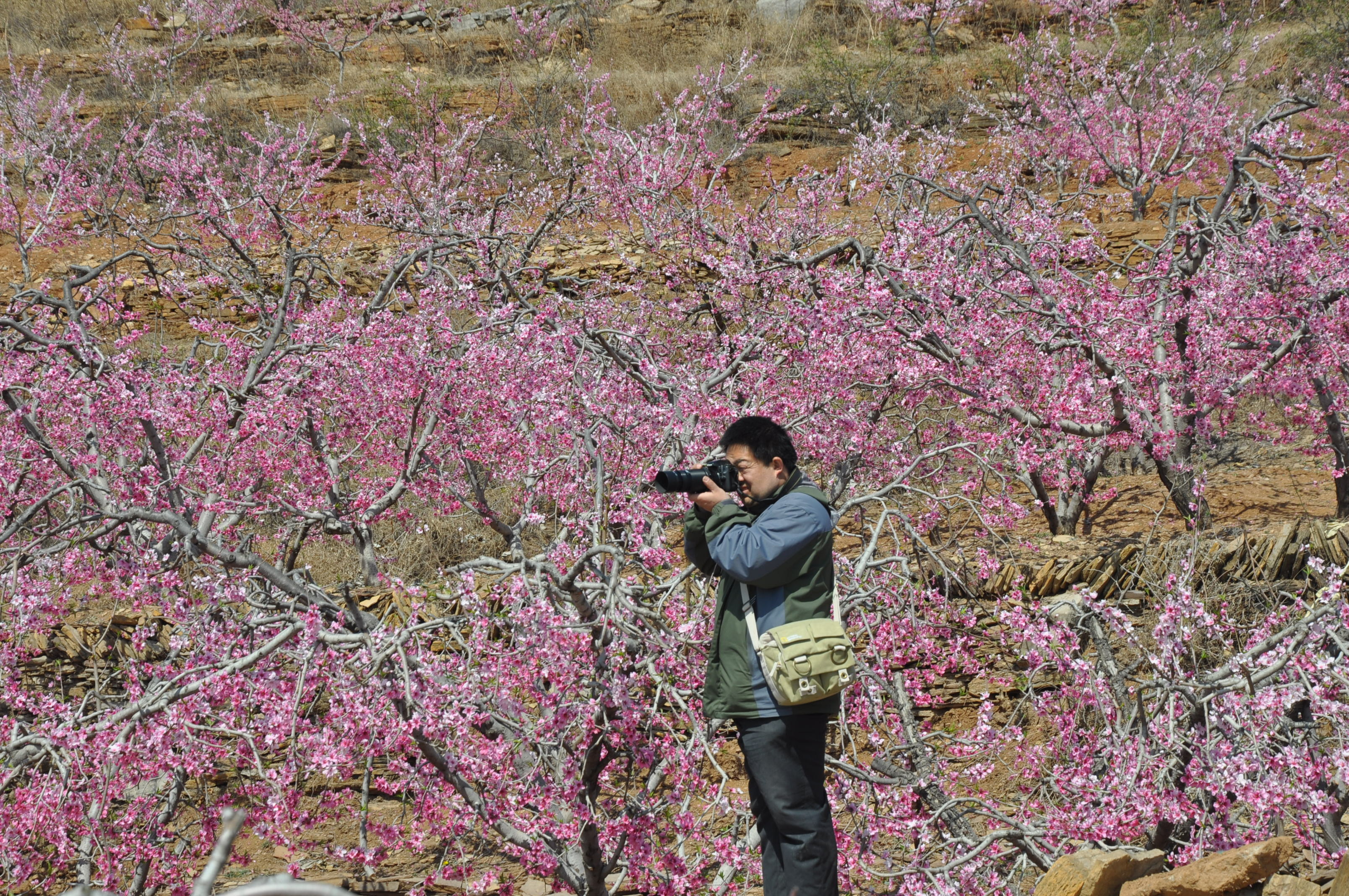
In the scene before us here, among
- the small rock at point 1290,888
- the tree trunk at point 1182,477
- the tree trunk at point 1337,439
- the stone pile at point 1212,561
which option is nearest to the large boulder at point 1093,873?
the small rock at point 1290,888

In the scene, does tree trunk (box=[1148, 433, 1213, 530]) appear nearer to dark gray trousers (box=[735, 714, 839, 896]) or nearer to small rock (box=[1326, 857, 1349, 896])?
small rock (box=[1326, 857, 1349, 896])

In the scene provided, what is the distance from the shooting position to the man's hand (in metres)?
3.07

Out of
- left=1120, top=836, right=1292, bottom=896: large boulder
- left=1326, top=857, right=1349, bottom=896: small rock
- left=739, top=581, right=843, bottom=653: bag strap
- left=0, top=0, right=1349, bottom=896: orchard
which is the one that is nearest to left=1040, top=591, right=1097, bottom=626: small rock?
left=0, top=0, right=1349, bottom=896: orchard

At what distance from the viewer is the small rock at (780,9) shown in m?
19.1

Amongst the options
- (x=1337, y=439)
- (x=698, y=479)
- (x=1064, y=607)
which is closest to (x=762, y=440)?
(x=698, y=479)

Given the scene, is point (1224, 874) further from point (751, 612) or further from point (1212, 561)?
point (1212, 561)

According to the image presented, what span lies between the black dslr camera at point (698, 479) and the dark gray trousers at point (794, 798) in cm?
71

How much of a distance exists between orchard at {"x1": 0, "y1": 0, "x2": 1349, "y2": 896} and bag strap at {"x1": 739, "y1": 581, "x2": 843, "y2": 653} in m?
0.33

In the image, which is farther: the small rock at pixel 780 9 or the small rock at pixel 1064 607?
the small rock at pixel 780 9

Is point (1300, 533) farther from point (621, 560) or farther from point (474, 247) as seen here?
point (474, 247)

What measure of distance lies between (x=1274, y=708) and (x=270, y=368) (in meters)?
4.64

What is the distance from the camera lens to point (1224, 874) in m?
2.87

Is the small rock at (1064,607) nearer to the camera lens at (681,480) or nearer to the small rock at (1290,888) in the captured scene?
the small rock at (1290,888)

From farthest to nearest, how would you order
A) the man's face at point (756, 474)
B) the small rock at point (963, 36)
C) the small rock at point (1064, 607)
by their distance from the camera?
the small rock at point (963, 36) < the small rock at point (1064, 607) < the man's face at point (756, 474)
